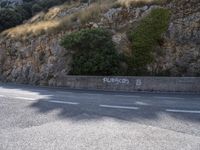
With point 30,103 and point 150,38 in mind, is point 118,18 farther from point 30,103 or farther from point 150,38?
point 30,103

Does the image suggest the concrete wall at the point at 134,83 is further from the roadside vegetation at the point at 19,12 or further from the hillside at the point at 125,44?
the roadside vegetation at the point at 19,12

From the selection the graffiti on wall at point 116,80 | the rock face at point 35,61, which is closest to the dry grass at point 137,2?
the rock face at point 35,61

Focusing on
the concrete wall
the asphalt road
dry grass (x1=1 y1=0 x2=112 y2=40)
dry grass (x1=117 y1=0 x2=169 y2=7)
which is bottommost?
the asphalt road

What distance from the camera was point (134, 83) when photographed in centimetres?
1909

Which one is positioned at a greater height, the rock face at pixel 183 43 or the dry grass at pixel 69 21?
the dry grass at pixel 69 21

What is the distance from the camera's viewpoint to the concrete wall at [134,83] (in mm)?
17578

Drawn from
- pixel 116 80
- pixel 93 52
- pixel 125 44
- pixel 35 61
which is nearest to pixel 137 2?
pixel 125 44

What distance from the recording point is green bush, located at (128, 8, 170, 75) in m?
22.0

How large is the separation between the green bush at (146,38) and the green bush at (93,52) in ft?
3.93

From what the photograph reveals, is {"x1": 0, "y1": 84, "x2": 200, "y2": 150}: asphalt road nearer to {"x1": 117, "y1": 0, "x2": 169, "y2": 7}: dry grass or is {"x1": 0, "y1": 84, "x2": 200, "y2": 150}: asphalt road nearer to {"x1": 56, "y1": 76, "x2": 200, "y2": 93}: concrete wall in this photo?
{"x1": 56, "y1": 76, "x2": 200, "y2": 93}: concrete wall

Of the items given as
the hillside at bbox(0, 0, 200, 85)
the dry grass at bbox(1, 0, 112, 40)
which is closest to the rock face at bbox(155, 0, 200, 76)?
the hillside at bbox(0, 0, 200, 85)

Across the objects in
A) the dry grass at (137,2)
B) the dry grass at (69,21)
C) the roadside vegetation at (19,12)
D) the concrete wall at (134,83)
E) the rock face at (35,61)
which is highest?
the roadside vegetation at (19,12)

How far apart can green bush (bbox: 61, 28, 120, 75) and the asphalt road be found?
9159 mm

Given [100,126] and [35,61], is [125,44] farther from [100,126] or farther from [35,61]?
[100,126]
